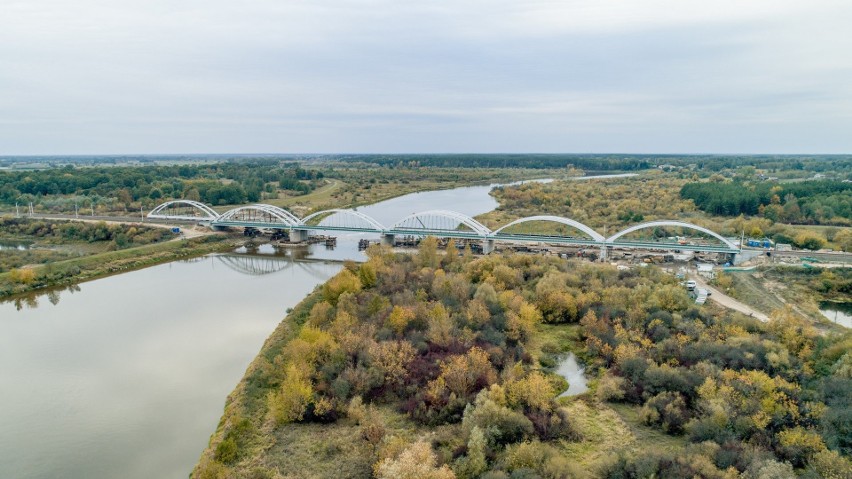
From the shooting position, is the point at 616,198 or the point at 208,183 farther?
the point at 208,183

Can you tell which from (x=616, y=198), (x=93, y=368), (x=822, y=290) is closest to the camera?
(x=93, y=368)

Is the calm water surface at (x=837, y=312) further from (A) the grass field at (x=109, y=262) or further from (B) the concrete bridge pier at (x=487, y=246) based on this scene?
(A) the grass field at (x=109, y=262)

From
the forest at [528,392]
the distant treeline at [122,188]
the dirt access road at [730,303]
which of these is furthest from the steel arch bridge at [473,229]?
the forest at [528,392]

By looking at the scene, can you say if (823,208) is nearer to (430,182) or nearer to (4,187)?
(430,182)

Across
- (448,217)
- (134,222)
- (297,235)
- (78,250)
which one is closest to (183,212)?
(134,222)

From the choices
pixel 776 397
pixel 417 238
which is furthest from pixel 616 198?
pixel 776 397

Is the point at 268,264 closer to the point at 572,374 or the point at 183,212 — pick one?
the point at 183,212
